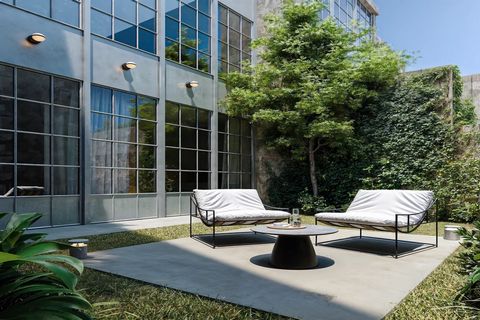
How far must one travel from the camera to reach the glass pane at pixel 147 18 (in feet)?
35.1

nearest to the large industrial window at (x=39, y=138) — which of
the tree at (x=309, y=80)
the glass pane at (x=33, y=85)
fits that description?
the glass pane at (x=33, y=85)

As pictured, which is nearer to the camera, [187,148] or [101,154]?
[101,154]

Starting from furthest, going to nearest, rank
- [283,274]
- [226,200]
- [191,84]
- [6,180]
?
[191,84]
[6,180]
[226,200]
[283,274]

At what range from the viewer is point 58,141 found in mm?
8812

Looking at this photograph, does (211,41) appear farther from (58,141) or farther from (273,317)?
(273,317)

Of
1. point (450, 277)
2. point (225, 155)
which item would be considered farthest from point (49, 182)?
point (450, 277)

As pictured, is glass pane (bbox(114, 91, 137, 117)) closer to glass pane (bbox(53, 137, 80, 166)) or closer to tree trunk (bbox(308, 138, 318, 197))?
glass pane (bbox(53, 137, 80, 166))

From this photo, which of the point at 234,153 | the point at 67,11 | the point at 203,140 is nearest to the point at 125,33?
the point at 67,11

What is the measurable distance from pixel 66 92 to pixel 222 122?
561cm

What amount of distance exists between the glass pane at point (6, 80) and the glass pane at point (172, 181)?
4.69 metres

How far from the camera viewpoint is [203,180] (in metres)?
12.7

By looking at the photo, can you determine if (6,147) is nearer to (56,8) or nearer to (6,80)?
(6,80)

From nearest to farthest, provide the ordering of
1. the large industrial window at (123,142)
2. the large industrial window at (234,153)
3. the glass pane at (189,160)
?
the large industrial window at (123,142)
the glass pane at (189,160)
the large industrial window at (234,153)

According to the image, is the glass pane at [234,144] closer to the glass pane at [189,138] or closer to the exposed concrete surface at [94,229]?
the glass pane at [189,138]
